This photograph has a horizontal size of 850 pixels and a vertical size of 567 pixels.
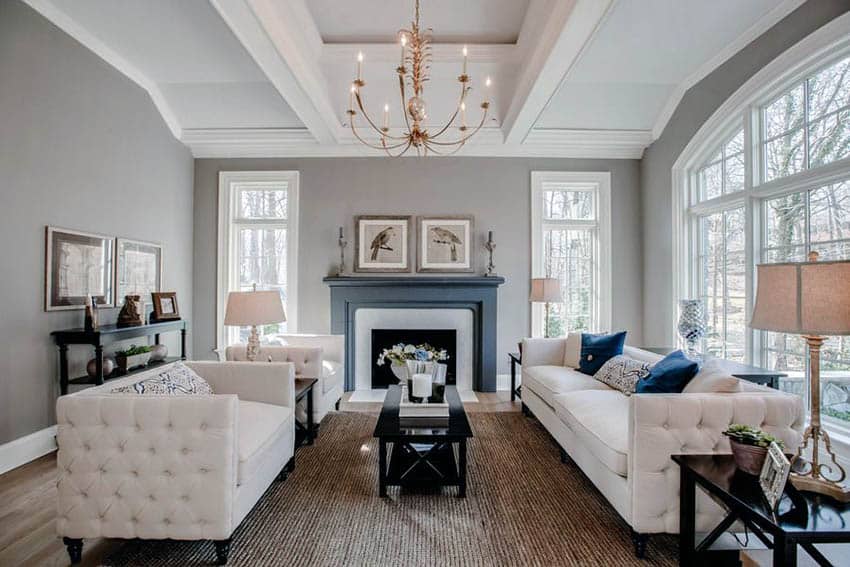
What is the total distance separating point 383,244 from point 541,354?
2252 millimetres

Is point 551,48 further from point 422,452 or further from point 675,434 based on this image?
point 422,452

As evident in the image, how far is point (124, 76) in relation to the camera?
12.8ft

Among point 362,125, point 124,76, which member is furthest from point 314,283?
point 124,76

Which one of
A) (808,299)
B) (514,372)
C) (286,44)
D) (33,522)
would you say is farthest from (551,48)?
(33,522)

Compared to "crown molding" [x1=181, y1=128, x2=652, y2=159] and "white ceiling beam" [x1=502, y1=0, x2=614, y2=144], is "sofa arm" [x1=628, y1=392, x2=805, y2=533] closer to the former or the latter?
"white ceiling beam" [x1=502, y1=0, x2=614, y2=144]

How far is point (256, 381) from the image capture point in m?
2.75

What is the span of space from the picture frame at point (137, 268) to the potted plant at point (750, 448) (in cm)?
471

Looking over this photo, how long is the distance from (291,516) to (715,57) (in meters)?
4.89

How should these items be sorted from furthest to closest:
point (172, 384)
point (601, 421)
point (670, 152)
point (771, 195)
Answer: point (670, 152), point (771, 195), point (601, 421), point (172, 384)

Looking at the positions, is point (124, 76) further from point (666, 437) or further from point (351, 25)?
point (666, 437)

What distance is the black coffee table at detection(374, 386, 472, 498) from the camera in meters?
2.35

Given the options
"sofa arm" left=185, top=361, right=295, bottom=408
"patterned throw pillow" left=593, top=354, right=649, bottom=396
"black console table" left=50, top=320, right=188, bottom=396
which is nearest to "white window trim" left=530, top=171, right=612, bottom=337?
"patterned throw pillow" left=593, top=354, right=649, bottom=396

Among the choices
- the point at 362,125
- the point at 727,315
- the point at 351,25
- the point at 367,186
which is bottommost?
the point at 727,315

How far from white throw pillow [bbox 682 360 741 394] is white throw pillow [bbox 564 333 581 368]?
1.40m
